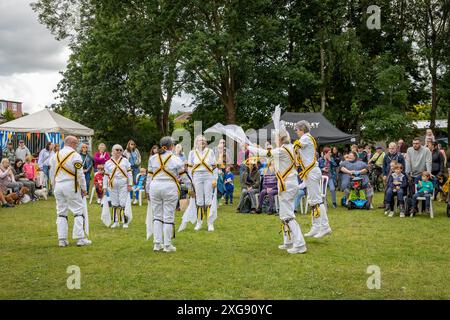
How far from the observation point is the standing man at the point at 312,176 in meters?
8.70

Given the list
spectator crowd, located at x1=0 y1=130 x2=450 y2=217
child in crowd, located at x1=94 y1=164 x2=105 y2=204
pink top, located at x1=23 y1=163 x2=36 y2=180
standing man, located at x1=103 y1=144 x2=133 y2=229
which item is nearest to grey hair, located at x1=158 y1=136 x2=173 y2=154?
standing man, located at x1=103 y1=144 x2=133 y2=229

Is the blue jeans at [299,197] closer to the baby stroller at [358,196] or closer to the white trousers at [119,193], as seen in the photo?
the baby stroller at [358,196]

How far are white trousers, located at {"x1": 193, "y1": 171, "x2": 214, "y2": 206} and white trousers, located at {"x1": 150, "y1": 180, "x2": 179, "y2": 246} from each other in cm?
203

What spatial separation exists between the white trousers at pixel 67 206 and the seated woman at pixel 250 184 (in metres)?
5.57

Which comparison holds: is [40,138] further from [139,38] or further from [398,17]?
[398,17]

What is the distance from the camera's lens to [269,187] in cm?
1316

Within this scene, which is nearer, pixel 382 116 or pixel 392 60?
pixel 382 116

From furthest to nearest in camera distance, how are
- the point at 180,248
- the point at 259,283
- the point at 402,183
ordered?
1. the point at 402,183
2. the point at 180,248
3. the point at 259,283

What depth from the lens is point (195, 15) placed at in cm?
2638

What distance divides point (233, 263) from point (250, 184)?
22.2 feet

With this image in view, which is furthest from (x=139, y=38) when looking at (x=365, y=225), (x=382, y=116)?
(x=365, y=225)

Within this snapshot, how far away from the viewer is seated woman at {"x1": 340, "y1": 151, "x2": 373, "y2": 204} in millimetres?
13672

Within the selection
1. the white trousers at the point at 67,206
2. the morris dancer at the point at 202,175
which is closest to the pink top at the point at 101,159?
the morris dancer at the point at 202,175
